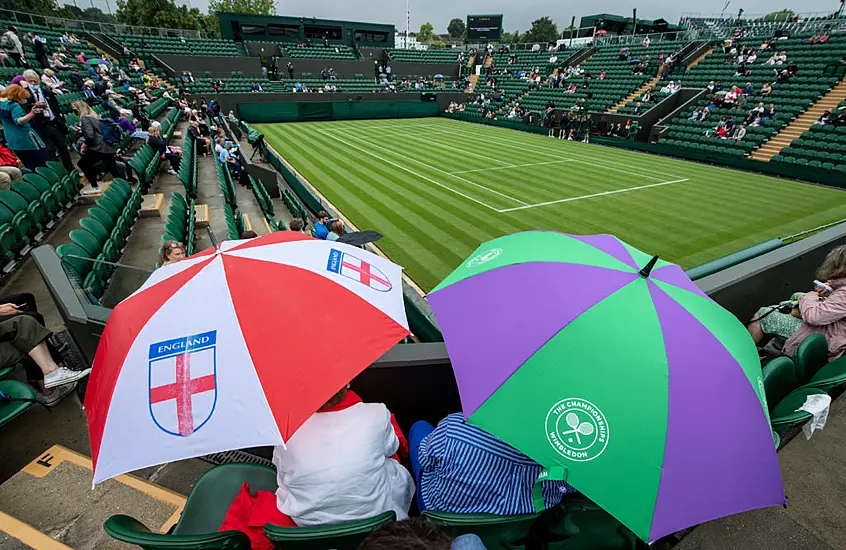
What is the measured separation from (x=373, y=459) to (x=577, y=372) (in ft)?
3.35

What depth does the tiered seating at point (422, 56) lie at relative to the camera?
47156 mm

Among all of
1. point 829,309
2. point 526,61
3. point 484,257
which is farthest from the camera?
point 526,61

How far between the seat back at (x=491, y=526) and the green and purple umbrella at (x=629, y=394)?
1.29 feet

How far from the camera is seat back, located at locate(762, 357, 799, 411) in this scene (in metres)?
2.90

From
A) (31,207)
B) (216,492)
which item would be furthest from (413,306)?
(31,207)

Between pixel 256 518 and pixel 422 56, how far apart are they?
5353cm

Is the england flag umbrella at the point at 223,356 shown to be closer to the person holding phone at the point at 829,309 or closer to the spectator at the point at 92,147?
the person holding phone at the point at 829,309

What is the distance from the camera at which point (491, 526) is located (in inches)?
72.4

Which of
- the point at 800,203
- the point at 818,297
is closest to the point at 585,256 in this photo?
the point at 818,297

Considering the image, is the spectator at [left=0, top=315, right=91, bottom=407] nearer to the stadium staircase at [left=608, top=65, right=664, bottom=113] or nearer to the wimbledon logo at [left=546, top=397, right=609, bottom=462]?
the wimbledon logo at [left=546, top=397, right=609, bottom=462]

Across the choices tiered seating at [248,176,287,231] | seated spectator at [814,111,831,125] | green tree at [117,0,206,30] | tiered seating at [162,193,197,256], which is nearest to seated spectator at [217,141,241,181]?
tiered seating at [248,176,287,231]

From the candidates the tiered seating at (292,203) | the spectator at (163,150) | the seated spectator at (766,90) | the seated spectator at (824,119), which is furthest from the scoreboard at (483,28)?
the spectator at (163,150)

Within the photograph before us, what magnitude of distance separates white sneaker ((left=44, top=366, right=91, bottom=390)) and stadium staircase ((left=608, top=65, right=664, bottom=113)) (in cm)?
3071

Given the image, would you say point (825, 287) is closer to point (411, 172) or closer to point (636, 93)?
point (411, 172)
